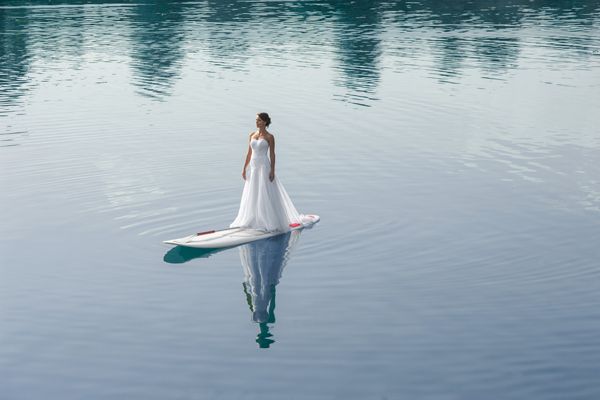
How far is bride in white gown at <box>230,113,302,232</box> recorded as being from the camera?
20.3 metres

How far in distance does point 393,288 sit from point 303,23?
63.7 meters

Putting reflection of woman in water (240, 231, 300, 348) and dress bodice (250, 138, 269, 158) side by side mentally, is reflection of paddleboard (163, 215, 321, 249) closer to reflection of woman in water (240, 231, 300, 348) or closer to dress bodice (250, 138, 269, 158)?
reflection of woman in water (240, 231, 300, 348)

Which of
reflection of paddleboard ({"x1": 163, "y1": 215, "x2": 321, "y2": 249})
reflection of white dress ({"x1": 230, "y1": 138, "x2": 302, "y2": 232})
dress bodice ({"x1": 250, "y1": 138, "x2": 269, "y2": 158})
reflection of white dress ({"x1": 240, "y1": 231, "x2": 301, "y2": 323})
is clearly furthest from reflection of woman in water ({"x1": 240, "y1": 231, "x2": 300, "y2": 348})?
dress bodice ({"x1": 250, "y1": 138, "x2": 269, "y2": 158})

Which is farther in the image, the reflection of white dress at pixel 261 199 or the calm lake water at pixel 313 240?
the reflection of white dress at pixel 261 199

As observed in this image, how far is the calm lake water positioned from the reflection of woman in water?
6cm

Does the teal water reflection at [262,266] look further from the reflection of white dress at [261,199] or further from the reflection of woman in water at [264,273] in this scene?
the reflection of white dress at [261,199]

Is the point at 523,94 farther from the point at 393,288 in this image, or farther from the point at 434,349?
the point at 434,349

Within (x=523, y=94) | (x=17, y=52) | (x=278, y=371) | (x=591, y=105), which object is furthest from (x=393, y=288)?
(x=17, y=52)

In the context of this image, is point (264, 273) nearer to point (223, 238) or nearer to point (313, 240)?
point (223, 238)

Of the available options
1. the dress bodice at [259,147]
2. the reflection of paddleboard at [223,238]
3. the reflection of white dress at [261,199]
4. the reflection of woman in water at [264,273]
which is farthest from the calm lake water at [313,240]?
the dress bodice at [259,147]

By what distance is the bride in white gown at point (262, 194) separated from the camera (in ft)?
66.6

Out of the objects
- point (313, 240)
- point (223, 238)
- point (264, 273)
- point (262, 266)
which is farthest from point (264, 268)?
point (313, 240)

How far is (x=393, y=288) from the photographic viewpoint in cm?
1725

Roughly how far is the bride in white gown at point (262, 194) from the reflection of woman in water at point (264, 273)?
0.41 metres
